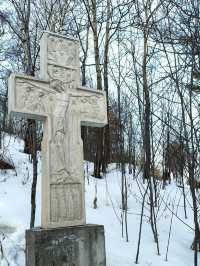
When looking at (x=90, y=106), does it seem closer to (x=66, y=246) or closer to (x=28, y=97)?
(x=28, y=97)

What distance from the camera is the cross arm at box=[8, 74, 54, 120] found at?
474 cm

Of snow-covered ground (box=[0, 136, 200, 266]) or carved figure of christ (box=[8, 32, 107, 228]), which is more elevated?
carved figure of christ (box=[8, 32, 107, 228])

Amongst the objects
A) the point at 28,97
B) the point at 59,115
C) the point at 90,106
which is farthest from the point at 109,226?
the point at 28,97

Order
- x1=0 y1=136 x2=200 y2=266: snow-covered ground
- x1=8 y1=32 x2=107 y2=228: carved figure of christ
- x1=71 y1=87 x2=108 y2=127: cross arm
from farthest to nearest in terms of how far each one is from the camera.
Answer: x1=0 y1=136 x2=200 y2=266: snow-covered ground
x1=71 y1=87 x2=108 y2=127: cross arm
x1=8 y1=32 x2=107 y2=228: carved figure of christ

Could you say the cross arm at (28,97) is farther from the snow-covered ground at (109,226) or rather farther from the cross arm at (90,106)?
the snow-covered ground at (109,226)

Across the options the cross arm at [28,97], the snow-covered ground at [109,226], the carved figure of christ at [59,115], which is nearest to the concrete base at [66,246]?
the carved figure of christ at [59,115]

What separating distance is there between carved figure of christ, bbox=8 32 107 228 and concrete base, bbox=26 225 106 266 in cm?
20

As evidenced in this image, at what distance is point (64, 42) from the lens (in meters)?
5.31

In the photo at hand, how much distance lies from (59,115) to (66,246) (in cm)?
164

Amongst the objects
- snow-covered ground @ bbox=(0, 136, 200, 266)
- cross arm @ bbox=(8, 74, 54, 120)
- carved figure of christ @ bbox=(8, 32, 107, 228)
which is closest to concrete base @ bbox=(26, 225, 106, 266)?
carved figure of christ @ bbox=(8, 32, 107, 228)

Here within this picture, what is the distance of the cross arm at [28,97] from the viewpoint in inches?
187

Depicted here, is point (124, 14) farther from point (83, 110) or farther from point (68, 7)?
point (83, 110)

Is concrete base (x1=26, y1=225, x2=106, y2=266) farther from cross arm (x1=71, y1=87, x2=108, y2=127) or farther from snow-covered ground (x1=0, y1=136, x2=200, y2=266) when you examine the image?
cross arm (x1=71, y1=87, x2=108, y2=127)

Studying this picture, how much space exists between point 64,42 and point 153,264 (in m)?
3.44
